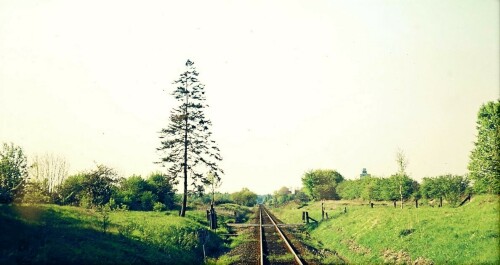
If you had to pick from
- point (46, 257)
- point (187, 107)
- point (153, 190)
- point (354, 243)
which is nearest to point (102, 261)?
point (46, 257)

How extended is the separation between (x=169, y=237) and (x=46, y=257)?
8.68 metres

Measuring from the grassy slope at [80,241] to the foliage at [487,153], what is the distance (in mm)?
39403

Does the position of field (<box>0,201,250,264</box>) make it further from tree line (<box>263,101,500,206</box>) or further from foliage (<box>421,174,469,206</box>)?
foliage (<box>421,174,469,206</box>)

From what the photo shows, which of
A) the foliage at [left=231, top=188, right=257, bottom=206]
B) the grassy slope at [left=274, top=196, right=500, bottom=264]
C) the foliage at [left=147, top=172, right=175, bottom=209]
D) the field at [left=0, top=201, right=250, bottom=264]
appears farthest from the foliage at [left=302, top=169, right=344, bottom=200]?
the field at [left=0, top=201, right=250, bottom=264]

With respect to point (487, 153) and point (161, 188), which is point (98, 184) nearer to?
point (161, 188)

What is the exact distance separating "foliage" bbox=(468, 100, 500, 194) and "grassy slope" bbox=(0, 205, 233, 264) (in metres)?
39.4

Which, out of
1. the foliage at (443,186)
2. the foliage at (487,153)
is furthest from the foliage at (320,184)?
the foliage at (487,153)

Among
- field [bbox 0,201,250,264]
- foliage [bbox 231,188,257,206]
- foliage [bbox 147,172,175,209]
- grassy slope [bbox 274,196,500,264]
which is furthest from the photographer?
foliage [bbox 231,188,257,206]

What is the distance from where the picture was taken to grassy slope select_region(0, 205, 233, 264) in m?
11.2

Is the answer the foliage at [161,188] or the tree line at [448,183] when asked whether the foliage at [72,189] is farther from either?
the tree line at [448,183]

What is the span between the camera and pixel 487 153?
141 feet

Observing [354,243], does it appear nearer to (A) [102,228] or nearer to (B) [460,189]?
(A) [102,228]

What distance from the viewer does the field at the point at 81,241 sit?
36.8ft

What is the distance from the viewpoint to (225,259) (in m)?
18.4
